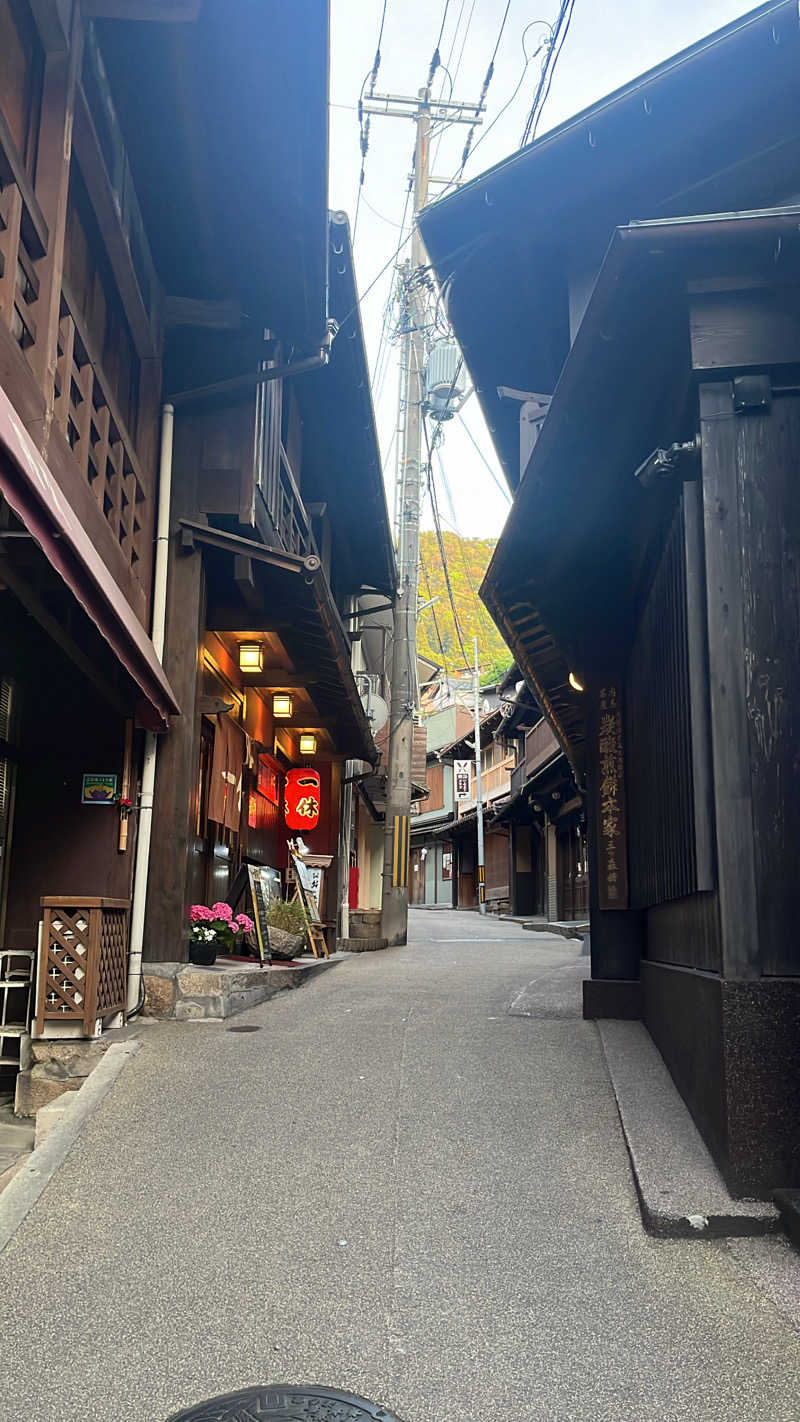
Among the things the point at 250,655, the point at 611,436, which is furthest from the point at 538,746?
the point at 611,436

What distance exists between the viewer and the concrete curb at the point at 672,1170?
4609mm

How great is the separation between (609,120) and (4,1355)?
9.75 meters

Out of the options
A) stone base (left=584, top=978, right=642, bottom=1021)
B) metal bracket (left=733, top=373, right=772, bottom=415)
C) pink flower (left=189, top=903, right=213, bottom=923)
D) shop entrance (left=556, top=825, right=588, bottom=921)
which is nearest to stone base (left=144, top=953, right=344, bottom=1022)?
pink flower (left=189, top=903, right=213, bottom=923)

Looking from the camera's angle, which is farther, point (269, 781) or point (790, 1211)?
point (269, 781)

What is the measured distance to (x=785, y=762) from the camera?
5.13 meters

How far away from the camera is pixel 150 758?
958cm

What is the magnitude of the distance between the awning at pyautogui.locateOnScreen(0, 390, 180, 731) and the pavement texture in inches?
118

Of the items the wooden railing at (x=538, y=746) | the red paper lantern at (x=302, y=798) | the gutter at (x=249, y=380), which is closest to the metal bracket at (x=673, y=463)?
the gutter at (x=249, y=380)

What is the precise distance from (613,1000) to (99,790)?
5036 mm

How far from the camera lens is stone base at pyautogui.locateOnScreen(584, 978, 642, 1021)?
9.52 m

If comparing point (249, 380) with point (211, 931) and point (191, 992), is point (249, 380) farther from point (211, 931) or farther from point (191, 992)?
point (191, 992)

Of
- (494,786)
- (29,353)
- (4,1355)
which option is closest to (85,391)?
(29,353)

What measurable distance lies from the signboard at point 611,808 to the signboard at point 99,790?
4680 mm

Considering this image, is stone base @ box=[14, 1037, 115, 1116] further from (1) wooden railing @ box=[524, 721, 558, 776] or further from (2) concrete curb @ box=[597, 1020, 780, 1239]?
(1) wooden railing @ box=[524, 721, 558, 776]
